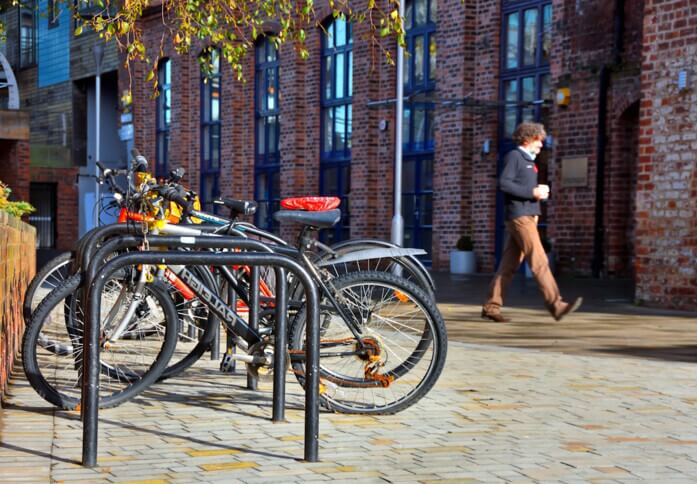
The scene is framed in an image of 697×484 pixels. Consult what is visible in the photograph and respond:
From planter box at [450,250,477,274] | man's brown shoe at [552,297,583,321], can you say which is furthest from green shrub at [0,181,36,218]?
planter box at [450,250,477,274]

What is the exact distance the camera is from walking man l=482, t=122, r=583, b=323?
1068 cm

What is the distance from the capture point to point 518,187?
437 inches

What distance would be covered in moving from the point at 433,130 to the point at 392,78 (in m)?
1.66

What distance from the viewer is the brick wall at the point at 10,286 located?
5957 millimetres

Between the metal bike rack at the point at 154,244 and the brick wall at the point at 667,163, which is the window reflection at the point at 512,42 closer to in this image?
the brick wall at the point at 667,163

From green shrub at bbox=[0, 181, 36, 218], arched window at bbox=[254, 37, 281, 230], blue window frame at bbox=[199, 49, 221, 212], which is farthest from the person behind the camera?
blue window frame at bbox=[199, 49, 221, 212]

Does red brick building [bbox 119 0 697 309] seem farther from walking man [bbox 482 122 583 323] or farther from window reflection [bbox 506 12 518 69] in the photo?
walking man [bbox 482 122 583 323]

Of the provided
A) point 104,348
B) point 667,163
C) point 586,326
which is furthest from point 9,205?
point 667,163

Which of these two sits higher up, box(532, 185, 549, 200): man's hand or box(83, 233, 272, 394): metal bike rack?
box(532, 185, 549, 200): man's hand

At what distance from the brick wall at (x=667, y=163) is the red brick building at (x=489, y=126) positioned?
0.06 feet

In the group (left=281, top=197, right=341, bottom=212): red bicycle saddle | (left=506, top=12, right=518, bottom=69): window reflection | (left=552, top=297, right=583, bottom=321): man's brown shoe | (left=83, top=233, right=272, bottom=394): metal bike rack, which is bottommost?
(left=552, top=297, right=583, bottom=321): man's brown shoe

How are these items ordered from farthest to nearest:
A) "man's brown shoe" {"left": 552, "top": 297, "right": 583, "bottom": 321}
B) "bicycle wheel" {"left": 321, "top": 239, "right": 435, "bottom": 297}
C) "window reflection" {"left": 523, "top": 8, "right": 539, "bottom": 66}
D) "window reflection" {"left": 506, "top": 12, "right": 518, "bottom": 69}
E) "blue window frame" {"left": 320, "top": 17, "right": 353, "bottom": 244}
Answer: "blue window frame" {"left": 320, "top": 17, "right": 353, "bottom": 244}, "window reflection" {"left": 506, "top": 12, "right": 518, "bottom": 69}, "window reflection" {"left": 523, "top": 8, "right": 539, "bottom": 66}, "man's brown shoe" {"left": 552, "top": 297, "right": 583, "bottom": 321}, "bicycle wheel" {"left": 321, "top": 239, "right": 435, "bottom": 297}

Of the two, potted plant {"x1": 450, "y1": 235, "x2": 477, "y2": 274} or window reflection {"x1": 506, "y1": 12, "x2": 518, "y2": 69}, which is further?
potted plant {"x1": 450, "y1": 235, "x2": 477, "y2": 274}

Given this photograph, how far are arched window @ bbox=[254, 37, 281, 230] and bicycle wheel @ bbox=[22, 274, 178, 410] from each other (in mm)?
23459
